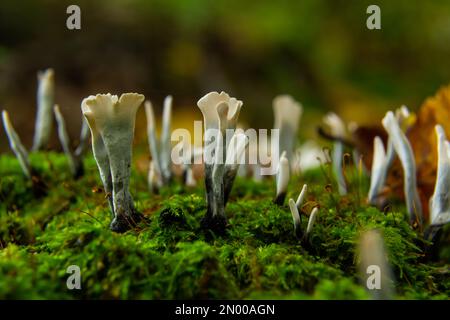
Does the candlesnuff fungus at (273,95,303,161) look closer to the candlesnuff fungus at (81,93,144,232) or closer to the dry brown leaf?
the dry brown leaf

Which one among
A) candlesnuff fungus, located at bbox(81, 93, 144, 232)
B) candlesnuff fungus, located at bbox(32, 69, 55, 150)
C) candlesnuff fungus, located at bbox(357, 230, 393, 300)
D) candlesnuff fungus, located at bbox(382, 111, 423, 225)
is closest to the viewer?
candlesnuff fungus, located at bbox(357, 230, 393, 300)

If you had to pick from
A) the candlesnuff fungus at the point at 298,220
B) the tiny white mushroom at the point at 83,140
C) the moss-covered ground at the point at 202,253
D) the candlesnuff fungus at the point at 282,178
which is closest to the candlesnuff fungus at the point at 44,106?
the tiny white mushroom at the point at 83,140

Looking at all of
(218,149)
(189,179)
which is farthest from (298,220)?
(189,179)

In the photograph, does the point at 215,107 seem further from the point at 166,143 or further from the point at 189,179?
the point at 189,179

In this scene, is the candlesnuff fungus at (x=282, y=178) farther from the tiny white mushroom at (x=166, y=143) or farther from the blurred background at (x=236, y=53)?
the blurred background at (x=236, y=53)

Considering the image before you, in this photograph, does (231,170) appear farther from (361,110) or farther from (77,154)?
(361,110)

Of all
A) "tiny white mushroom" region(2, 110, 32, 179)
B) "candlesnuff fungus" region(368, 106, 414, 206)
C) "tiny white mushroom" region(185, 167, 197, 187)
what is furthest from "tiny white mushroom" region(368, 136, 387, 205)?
"tiny white mushroom" region(2, 110, 32, 179)
